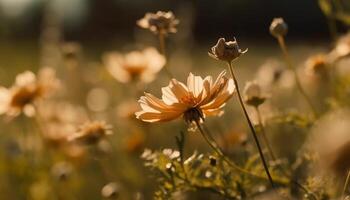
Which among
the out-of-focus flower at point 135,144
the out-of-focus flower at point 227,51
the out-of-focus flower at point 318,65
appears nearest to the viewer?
the out-of-focus flower at point 227,51

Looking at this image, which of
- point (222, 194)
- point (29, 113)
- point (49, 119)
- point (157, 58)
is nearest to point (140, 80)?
point (157, 58)

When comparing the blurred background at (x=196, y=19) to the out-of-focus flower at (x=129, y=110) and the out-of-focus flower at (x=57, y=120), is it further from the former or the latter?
the out-of-focus flower at (x=129, y=110)

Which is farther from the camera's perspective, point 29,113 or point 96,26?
point 96,26

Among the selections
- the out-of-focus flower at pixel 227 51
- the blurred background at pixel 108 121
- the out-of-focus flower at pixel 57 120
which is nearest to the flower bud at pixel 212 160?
the out-of-focus flower at pixel 227 51

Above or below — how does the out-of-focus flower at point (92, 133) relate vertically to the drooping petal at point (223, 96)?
above

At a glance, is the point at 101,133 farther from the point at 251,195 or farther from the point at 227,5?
the point at 227,5

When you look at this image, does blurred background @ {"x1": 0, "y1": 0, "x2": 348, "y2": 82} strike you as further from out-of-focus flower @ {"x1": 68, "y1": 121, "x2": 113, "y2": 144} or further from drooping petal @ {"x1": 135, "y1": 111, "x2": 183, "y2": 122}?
drooping petal @ {"x1": 135, "y1": 111, "x2": 183, "y2": 122}
